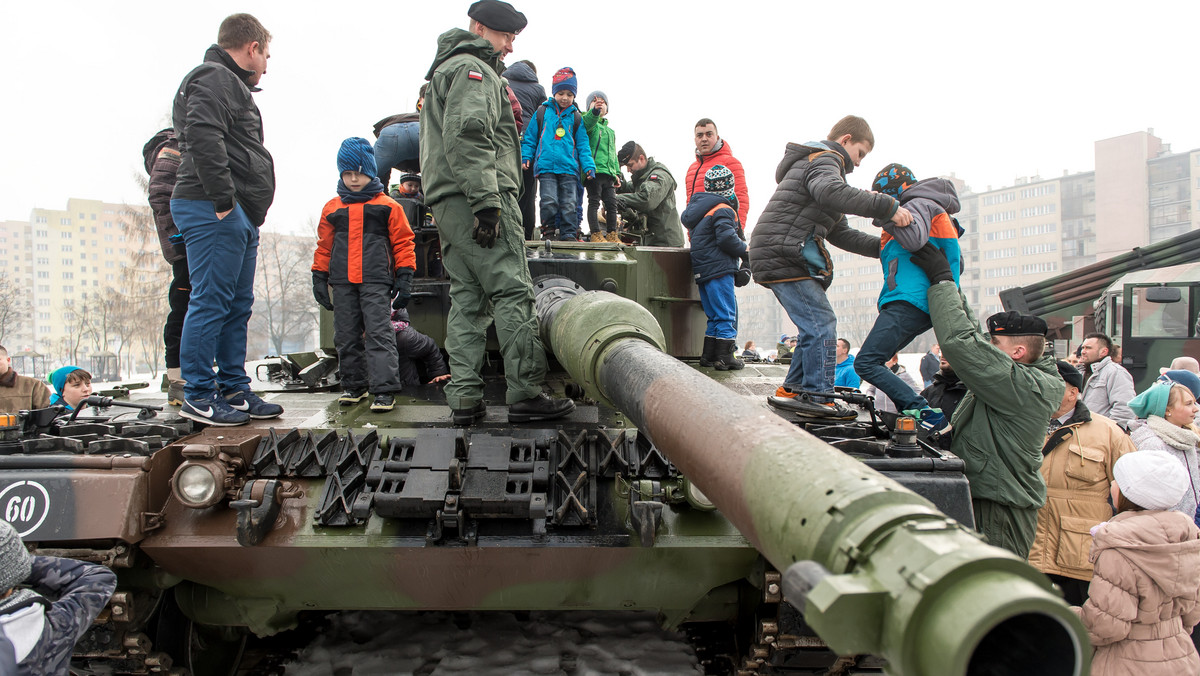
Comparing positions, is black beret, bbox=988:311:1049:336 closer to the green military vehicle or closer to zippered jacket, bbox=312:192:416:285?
zippered jacket, bbox=312:192:416:285

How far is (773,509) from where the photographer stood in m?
1.54

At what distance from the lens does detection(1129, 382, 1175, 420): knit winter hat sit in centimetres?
479

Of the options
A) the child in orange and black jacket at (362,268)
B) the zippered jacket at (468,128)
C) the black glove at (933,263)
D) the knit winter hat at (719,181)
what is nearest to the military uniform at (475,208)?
the zippered jacket at (468,128)

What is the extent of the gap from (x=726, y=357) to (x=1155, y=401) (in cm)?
290

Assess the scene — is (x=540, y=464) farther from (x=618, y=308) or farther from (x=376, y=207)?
(x=376, y=207)

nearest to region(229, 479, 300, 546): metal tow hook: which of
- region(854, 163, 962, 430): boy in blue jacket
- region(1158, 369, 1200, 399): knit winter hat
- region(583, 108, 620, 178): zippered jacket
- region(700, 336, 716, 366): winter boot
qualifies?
region(854, 163, 962, 430): boy in blue jacket

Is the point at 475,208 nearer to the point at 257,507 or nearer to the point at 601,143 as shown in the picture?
the point at 257,507

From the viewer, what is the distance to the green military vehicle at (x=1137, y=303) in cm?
1124

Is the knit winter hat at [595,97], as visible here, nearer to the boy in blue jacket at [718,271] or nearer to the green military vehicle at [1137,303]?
the boy in blue jacket at [718,271]

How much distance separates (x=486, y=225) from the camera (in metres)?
3.72

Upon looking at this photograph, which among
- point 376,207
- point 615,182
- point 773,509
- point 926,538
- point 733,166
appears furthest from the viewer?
point 615,182

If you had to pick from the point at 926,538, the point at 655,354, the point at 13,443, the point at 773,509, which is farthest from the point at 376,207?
the point at 926,538

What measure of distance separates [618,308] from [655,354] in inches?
18.8

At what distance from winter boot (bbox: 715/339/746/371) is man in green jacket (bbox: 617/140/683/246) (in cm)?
349
